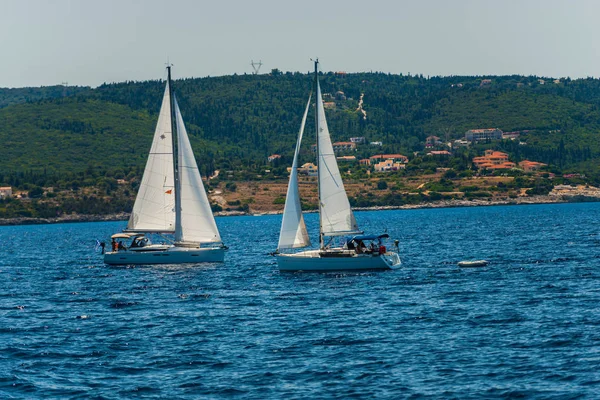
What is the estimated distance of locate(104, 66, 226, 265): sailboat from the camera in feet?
237

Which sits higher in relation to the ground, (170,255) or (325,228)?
(325,228)

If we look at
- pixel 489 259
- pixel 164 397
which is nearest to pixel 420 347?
pixel 164 397

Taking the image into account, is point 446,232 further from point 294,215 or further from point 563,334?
point 563,334

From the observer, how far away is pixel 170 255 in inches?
2849

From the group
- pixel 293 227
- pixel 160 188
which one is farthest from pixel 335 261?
pixel 160 188

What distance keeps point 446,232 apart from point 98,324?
80994mm

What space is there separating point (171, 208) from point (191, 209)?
2.00 metres

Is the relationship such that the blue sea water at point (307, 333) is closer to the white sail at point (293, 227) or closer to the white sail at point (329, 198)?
the white sail at point (293, 227)

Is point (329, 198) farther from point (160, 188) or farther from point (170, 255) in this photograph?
point (160, 188)

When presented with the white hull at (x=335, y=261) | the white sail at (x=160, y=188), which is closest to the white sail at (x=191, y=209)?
the white sail at (x=160, y=188)

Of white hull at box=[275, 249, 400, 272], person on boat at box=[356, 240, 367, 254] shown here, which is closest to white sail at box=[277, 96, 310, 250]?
white hull at box=[275, 249, 400, 272]

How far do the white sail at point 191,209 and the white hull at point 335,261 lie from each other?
34.6 feet

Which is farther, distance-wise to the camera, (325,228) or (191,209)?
(191,209)

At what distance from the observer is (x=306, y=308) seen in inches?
1860
